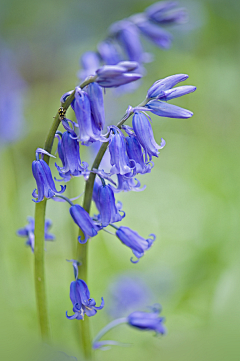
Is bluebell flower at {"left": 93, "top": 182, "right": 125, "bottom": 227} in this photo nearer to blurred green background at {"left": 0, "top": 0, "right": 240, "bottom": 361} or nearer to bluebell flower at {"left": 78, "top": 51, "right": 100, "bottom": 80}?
blurred green background at {"left": 0, "top": 0, "right": 240, "bottom": 361}

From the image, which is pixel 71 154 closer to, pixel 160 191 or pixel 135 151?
pixel 135 151

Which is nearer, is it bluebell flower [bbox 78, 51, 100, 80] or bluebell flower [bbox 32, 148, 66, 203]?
bluebell flower [bbox 32, 148, 66, 203]

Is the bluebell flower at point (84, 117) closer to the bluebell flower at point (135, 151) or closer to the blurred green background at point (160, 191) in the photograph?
the bluebell flower at point (135, 151)

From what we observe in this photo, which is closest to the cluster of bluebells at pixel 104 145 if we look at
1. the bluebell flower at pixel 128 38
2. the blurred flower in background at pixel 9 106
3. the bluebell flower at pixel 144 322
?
the bluebell flower at pixel 144 322

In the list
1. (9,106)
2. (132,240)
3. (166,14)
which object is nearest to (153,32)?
(166,14)

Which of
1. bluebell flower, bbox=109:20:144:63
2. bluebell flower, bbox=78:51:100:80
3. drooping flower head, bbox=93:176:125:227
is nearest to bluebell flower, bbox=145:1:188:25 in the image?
bluebell flower, bbox=109:20:144:63
